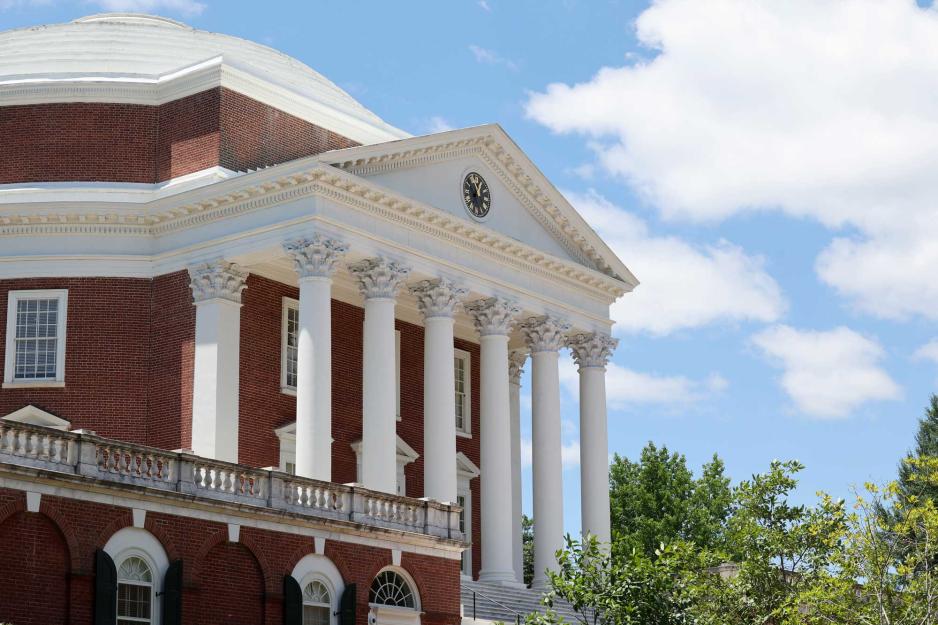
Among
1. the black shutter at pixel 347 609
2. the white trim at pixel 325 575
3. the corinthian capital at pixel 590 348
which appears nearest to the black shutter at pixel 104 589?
the white trim at pixel 325 575

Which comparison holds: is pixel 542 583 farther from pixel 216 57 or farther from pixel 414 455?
pixel 216 57

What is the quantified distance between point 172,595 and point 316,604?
14.3 feet

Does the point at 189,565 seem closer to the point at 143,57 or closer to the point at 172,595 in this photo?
the point at 172,595

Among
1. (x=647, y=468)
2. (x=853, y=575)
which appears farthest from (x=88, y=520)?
(x=647, y=468)

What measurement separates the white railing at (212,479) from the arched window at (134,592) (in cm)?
156

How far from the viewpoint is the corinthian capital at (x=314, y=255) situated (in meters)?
45.0

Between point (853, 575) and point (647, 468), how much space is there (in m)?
54.1

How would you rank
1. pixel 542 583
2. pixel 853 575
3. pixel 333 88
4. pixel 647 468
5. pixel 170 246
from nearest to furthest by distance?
pixel 853 575 < pixel 170 246 < pixel 542 583 < pixel 333 88 < pixel 647 468

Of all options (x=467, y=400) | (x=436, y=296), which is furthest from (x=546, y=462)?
(x=436, y=296)

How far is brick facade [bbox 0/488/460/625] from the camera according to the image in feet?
95.7

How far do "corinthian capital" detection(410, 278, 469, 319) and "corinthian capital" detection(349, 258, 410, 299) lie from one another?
1997mm

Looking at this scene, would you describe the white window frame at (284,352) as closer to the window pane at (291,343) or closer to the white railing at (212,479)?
the window pane at (291,343)

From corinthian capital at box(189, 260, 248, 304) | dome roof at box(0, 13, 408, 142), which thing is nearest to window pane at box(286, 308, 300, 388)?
corinthian capital at box(189, 260, 248, 304)

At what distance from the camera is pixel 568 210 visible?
54438 mm
